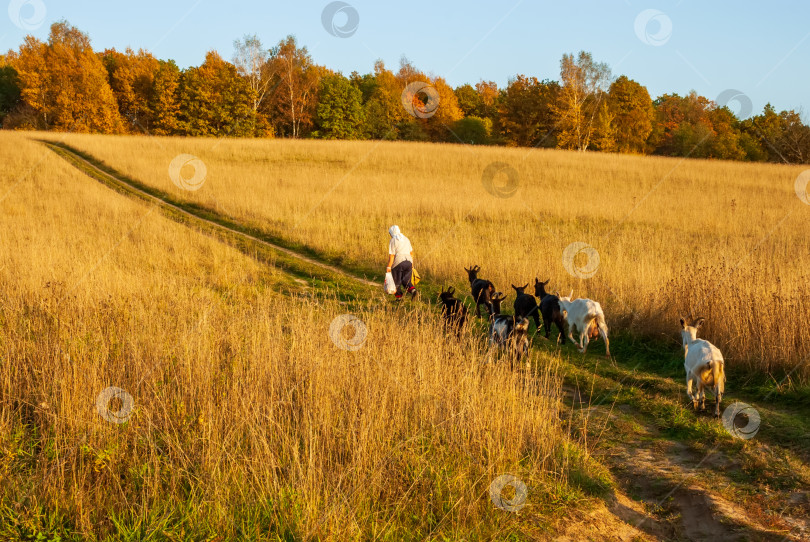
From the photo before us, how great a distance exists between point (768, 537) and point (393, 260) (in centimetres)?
772

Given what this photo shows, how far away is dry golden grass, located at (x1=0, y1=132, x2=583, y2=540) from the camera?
3.81 meters

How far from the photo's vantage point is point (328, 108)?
5903 centimetres

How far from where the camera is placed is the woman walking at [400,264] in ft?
35.6

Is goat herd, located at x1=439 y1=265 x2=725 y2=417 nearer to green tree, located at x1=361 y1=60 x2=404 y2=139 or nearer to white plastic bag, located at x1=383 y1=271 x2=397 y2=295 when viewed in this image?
white plastic bag, located at x1=383 y1=271 x2=397 y2=295

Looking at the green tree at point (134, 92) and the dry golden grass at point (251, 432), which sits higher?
the green tree at point (134, 92)

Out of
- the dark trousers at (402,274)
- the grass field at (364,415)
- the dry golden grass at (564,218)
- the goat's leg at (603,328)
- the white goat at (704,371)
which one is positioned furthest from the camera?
the dark trousers at (402,274)

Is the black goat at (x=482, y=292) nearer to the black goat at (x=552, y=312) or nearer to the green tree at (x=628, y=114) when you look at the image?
the black goat at (x=552, y=312)

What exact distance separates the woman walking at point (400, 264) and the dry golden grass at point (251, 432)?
13.5 ft

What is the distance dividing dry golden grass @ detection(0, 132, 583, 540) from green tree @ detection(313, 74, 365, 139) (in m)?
55.1

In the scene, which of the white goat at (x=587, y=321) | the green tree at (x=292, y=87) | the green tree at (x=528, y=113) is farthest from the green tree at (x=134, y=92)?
the white goat at (x=587, y=321)

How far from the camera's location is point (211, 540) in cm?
361

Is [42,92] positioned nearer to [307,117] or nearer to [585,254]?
[307,117]

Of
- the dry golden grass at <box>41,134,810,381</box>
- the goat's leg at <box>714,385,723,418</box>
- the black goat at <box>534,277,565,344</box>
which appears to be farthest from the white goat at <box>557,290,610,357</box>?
the goat's leg at <box>714,385,723,418</box>

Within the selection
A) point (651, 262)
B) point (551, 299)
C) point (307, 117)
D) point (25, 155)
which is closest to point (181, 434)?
point (551, 299)
